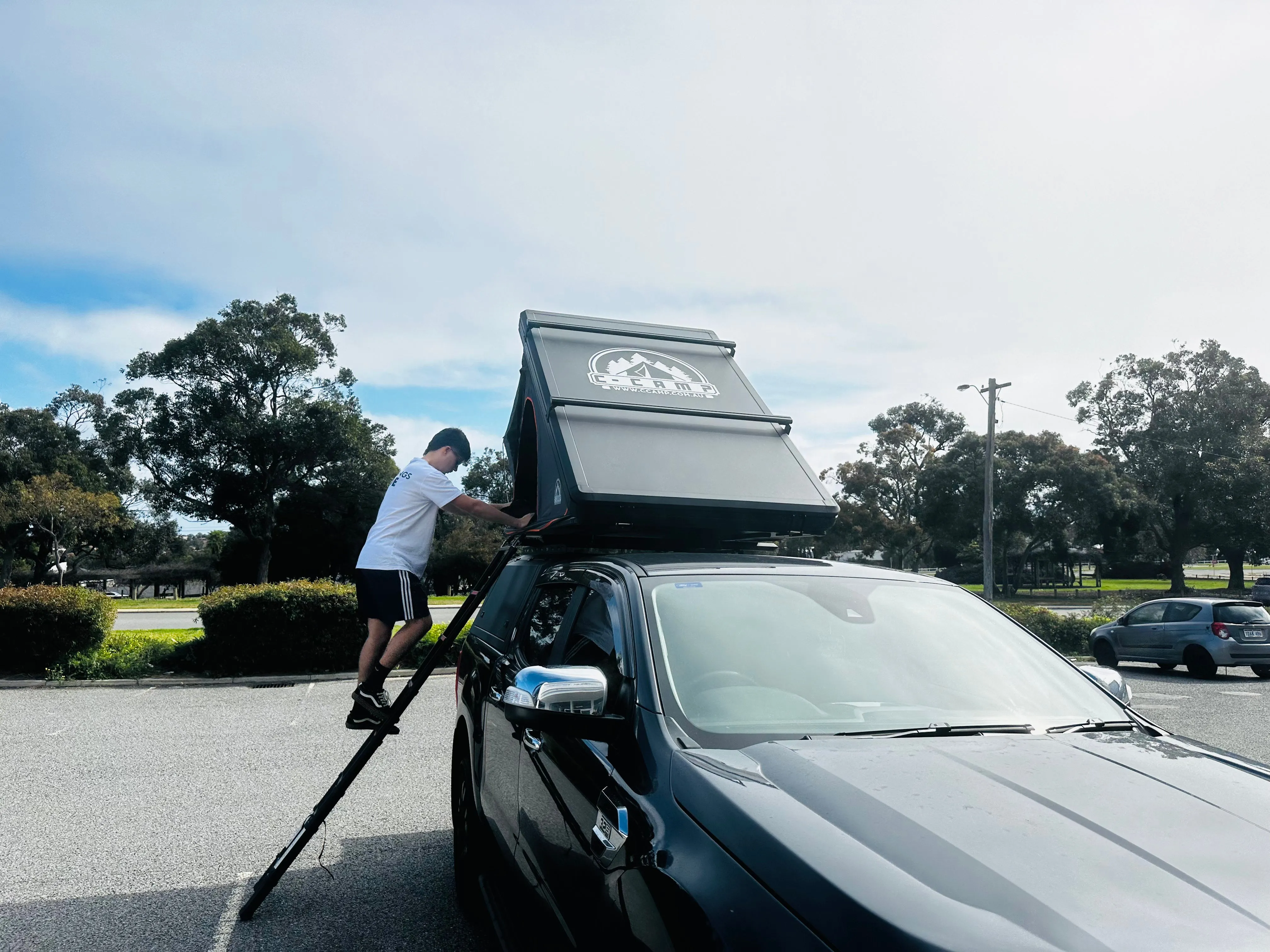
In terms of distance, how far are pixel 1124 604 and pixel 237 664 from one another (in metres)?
30.9

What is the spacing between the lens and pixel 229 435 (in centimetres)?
4791

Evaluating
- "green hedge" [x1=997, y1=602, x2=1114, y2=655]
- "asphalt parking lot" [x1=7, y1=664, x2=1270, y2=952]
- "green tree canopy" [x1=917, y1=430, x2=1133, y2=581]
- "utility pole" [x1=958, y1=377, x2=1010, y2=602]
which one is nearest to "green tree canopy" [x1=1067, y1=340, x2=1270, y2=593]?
"green tree canopy" [x1=917, y1=430, x2=1133, y2=581]

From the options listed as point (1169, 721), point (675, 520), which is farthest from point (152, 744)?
point (1169, 721)

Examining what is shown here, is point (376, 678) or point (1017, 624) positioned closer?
point (1017, 624)

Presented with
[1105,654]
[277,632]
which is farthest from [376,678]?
[1105,654]

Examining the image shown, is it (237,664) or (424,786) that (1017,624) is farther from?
(237,664)

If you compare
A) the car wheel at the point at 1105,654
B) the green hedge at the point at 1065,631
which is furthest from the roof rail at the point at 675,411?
the green hedge at the point at 1065,631

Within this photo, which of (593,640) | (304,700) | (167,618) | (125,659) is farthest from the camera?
(167,618)

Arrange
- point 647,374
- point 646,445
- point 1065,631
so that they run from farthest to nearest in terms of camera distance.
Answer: point 1065,631
point 647,374
point 646,445

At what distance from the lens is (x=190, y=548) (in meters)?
85.1

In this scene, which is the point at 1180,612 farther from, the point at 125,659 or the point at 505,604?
the point at 125,659

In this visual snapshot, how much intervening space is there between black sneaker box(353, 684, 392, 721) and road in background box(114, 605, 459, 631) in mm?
15541

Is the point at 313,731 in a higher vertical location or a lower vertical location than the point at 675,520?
lower

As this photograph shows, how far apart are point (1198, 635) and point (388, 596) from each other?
15306 millimetres
